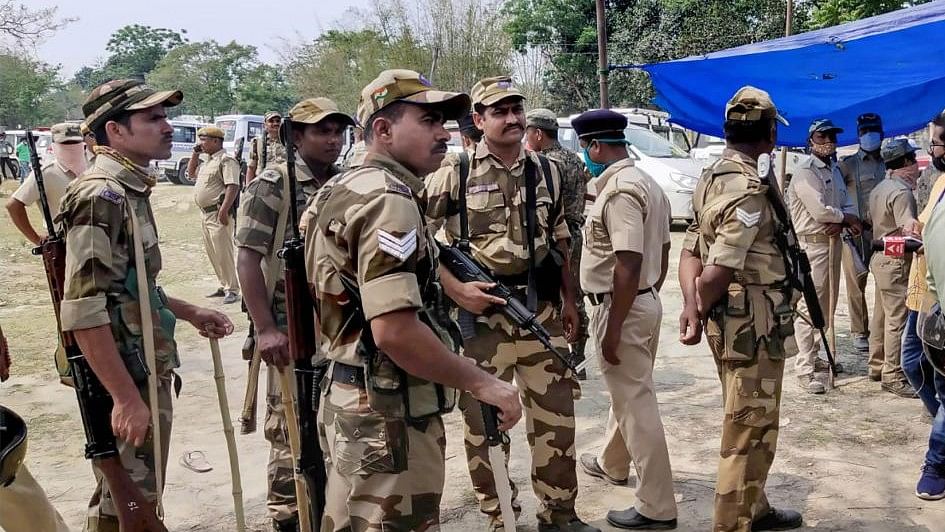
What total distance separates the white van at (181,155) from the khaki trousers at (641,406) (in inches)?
945

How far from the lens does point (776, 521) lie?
3.57 metres

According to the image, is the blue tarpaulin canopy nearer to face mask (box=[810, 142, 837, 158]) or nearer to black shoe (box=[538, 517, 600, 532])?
face mask (box=[810, 142, 837, 158])

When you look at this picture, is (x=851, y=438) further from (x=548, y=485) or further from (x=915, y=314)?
(x=548, y=485)

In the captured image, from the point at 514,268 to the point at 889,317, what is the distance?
3.40 m

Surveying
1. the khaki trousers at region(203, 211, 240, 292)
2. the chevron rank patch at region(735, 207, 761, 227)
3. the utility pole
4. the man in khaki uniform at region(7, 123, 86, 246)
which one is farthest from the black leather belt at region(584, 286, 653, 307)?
the khaki trousers at region(203, 211, 240, 292)

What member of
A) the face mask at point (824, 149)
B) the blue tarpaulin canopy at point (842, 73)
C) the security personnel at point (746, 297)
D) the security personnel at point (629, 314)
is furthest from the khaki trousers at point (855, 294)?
the security personnel at point (746, 297)

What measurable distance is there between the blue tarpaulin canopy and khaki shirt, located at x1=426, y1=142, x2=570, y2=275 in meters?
2.47

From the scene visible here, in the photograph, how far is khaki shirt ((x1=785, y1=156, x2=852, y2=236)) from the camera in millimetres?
5852

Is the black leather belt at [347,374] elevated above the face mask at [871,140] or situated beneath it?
situated beneath

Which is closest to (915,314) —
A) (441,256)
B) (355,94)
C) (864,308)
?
(864,308)

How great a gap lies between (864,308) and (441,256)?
5.15m

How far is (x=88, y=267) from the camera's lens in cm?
260

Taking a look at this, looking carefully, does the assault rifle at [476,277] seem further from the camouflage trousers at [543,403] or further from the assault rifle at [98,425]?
the assault rifle at [98,425]

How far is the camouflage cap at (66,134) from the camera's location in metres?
5.78
